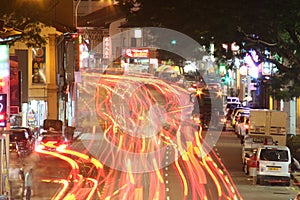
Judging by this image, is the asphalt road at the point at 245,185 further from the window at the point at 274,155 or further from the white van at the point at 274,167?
the window at the point at 274,155

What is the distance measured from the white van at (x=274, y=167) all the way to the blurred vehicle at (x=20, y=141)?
513 inches

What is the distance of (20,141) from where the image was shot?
3900cm

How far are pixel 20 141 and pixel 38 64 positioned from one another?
1318cm

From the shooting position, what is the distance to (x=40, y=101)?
51875 millimetres

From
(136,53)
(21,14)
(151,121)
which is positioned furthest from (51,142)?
(136,53)

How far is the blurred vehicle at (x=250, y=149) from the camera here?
107 feet

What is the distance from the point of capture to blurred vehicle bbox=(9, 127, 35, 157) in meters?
38.3

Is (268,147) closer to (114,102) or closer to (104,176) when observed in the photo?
(104,176)

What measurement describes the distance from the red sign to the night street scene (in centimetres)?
3415

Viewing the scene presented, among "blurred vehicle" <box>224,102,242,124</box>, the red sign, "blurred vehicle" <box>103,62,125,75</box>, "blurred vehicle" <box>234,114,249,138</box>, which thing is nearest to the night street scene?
"blurred vehicle" <box>234,114,249,138</box>

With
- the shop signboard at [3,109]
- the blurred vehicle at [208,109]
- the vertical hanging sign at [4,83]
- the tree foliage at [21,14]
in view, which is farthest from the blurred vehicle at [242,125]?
the shop signboard at [3,109]

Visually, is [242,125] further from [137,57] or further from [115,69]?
[137,57]

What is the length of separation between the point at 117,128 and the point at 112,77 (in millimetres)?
38593

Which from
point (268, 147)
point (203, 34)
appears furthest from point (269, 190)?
point (203, 34)
